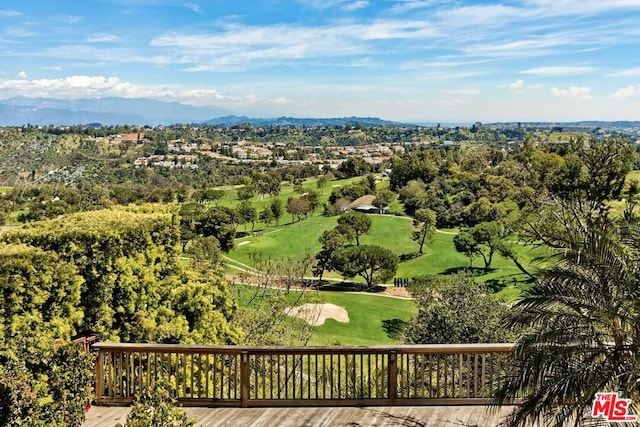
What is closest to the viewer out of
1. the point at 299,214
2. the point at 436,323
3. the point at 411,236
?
the point at 436,323

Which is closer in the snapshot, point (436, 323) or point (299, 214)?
point (436, 323)

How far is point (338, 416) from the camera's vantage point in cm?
593

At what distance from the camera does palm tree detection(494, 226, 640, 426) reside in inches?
163

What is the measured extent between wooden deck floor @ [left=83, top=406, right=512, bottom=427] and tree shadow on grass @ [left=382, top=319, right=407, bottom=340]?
21089 millimetres

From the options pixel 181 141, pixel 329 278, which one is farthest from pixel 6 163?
pixel 329 278

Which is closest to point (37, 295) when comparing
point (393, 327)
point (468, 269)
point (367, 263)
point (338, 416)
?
point (338, 416)

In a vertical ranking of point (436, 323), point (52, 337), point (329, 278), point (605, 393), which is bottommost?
point (329, 278)

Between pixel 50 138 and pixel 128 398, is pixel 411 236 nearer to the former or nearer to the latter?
pixel 128 398

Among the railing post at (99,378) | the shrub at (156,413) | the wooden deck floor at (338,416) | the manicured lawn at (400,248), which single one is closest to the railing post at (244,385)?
the wooden deck floor at (338,416)

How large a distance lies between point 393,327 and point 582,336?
25.1 meters

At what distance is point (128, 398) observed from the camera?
644cm

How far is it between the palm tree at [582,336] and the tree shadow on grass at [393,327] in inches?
889

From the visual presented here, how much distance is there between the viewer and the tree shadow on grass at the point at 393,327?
1081 inches

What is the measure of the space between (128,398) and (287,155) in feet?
431
